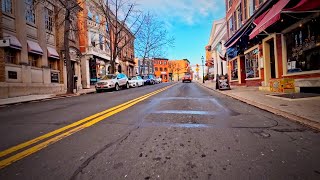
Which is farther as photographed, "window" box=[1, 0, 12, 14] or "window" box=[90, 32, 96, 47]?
"window" box=[90, 32, 96, 47]

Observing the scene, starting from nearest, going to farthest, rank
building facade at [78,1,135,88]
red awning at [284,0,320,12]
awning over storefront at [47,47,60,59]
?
red awning at [284,0,320,12] → awning over storefront at [47,47,60,59] → building facade at [78,1,135,88]

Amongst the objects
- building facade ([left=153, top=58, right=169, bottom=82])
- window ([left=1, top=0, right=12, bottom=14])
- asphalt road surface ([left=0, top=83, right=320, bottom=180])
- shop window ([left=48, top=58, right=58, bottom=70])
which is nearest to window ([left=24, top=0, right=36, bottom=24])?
window ([left=1, top=0, right=12, bottom=14])

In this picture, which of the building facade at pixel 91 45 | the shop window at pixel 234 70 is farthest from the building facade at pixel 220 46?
the building facade at pixel 91 45

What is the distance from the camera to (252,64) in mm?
17906

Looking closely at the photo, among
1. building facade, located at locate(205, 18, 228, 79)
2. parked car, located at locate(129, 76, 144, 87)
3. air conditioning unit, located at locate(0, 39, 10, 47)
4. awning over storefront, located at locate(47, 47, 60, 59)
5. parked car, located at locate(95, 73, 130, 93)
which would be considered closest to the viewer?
air conditioning unit, located at locate(0, 39, 10, 47)

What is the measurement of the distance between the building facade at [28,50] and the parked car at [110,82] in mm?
4381

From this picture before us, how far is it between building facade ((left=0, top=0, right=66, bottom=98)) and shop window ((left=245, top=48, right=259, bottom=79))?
17.2 metres

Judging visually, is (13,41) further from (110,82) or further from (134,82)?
(134,82)

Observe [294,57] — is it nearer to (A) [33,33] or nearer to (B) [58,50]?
(A) [33,33]

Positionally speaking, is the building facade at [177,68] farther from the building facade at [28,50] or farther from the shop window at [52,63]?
the building facade at [28,50]

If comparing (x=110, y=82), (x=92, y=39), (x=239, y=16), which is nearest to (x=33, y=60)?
(x=110, y=82)

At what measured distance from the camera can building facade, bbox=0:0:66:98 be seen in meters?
16.2

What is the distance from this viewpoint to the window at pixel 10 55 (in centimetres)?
1639

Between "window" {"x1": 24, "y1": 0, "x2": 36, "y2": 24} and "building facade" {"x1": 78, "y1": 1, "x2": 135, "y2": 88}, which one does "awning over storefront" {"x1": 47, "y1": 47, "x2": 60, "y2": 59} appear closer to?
"window" {"x1": 24, "y1": 0, "x2": 36, "y2": 24}
